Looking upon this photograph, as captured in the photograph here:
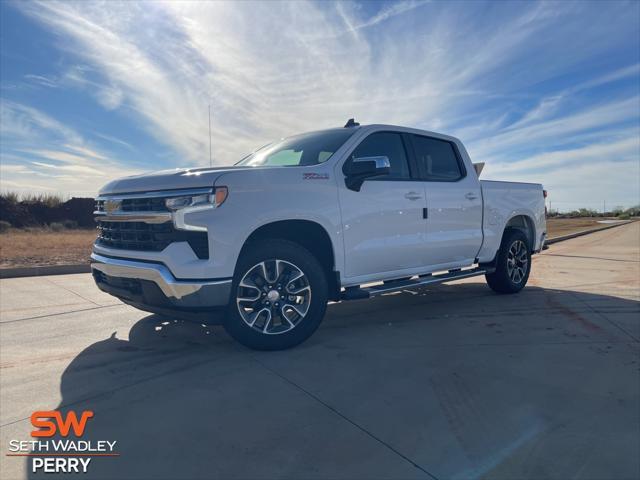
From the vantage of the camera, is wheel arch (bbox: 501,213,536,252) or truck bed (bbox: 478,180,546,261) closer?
truck bed (bbox: 478,180,546,261)

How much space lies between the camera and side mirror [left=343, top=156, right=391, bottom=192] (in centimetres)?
407

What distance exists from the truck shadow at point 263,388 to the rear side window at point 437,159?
163cm

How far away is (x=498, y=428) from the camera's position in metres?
2.61

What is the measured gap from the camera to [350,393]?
3074 mm

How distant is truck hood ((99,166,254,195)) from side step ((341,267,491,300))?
1544mm

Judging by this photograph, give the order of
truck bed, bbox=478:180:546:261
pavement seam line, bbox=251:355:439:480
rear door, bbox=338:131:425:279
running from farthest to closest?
1. truck bed, bbox=478:180:546:261
2. rear door, bbox=338:131:425:279
3. pavement seam line, bbox=251:355:439:480

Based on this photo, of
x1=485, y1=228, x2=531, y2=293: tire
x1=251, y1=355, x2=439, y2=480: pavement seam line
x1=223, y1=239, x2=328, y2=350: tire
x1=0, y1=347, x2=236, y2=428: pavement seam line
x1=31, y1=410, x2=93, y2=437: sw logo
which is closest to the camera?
x1=251, y1=355, x2=439, y2=480: pavement seam line

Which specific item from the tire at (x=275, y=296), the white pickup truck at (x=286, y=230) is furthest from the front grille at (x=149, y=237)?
the tire at (x=275, y=296)

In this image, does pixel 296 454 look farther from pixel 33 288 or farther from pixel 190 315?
pixel 33 288

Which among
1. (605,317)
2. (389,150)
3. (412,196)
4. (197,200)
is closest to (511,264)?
(605,317)

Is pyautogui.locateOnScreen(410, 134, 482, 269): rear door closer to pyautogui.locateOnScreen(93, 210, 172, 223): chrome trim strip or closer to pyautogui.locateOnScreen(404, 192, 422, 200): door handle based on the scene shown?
pyautogui.locateOnScreen(404, 192, 422, 200): door handle

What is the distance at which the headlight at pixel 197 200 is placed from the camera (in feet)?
11.4
